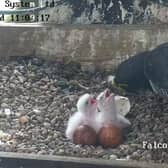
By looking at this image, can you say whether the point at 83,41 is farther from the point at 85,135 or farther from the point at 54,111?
the point at 85,135

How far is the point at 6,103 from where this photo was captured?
148 inches

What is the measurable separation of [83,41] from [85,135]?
1.93 ft

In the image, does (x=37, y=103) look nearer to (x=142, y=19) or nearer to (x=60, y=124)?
(x=60, y=124)

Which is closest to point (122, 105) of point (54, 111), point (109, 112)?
point (109, 112)

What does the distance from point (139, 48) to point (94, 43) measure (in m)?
0.28

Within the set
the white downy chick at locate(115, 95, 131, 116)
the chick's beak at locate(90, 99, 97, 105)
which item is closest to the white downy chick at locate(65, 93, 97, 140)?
the chick's beak at locate(90, 99, 97, 105)

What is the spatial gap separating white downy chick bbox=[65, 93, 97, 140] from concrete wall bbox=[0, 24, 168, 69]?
22 cm

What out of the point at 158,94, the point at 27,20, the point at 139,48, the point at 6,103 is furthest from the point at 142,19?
the point at 6,103

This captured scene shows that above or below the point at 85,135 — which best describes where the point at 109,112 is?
above

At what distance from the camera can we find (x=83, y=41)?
3650 millimetres

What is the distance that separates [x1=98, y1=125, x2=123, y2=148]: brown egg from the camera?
12.0ft

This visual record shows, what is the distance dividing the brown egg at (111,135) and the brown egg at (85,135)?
0.16ft

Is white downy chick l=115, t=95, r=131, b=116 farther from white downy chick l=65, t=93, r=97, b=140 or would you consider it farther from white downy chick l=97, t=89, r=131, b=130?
white downy chick l=65, t=93, r=97, b=140

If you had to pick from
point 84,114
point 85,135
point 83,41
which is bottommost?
point 85,135
